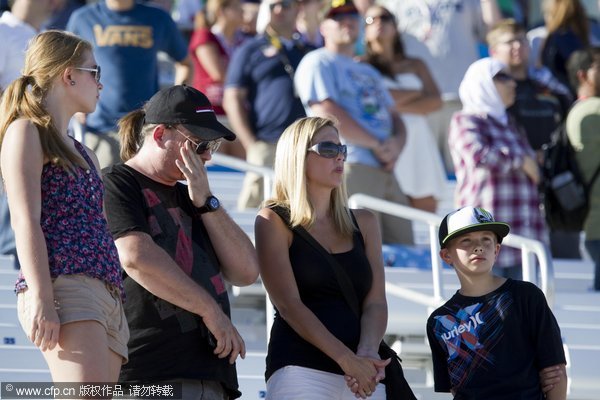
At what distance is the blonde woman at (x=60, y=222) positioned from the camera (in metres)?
4.17

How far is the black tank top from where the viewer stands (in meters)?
5.02

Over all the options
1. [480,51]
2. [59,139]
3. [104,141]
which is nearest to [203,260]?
[59,139]

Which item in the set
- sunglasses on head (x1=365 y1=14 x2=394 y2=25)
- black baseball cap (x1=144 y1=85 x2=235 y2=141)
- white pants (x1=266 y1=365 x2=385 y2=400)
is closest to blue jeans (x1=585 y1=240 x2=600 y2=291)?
sunglasses on head (x1=365 y1=14 x2=394 y2=25)

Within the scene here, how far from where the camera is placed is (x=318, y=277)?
5098 mm

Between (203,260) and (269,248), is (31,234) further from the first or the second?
(269,248)

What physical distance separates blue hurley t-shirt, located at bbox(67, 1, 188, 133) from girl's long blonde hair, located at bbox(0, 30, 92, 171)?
3.38 metres

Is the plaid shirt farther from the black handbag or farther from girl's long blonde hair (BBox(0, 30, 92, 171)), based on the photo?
girl's long blonde hair (BBox(0, 30, 92, 171))

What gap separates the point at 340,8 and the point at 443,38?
2.69 m

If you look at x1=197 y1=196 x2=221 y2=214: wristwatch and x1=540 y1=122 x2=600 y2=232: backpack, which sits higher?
x1=197 y1=196 x2=221 y2=214: wristwatch

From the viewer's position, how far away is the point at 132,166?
4.95 meters

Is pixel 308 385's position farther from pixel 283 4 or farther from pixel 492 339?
pixel 283 4

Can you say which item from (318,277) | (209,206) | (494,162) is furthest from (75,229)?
(494,162)

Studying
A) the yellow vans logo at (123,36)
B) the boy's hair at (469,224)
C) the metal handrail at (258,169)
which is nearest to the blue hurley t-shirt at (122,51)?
the yellow vans logo at (123,36)

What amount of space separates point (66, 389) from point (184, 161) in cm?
104
